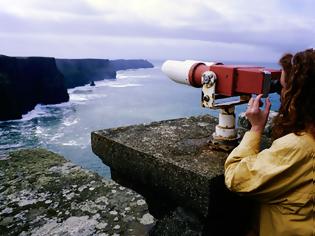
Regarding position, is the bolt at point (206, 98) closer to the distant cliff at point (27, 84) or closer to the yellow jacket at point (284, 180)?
the yellow jacket at point (284, 180)

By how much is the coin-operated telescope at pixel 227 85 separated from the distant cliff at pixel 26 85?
→ 69685 millimetres

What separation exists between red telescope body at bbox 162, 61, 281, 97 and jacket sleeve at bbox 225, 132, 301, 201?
421mm

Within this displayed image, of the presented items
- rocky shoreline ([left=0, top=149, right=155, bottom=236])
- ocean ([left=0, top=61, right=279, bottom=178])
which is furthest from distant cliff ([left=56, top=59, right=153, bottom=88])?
rocky shoreline ([left=0, top=149, right=155, bottom=236])

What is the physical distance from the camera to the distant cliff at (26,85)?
2689 inches

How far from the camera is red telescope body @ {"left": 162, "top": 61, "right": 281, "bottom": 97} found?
181cm

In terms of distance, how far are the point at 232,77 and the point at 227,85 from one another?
0.06 metres

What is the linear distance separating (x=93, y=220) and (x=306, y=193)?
4.79ft

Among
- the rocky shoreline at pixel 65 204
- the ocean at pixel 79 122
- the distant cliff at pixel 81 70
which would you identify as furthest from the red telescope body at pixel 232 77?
the distant cliff at pixel 81 70

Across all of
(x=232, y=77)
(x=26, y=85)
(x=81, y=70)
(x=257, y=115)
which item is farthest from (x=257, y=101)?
(x=81, y=70)

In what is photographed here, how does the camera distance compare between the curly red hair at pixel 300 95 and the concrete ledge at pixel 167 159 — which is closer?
the curly red hair at pixel 300 95

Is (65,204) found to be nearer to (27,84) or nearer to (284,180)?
(284,180)

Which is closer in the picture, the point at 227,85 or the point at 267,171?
the point at 267,171

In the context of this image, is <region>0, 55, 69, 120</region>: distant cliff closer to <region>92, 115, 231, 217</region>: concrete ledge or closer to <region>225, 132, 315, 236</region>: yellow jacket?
<region>92, 115, 231, 217</region>: concrete ledge

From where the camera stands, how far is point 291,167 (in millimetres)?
1460
